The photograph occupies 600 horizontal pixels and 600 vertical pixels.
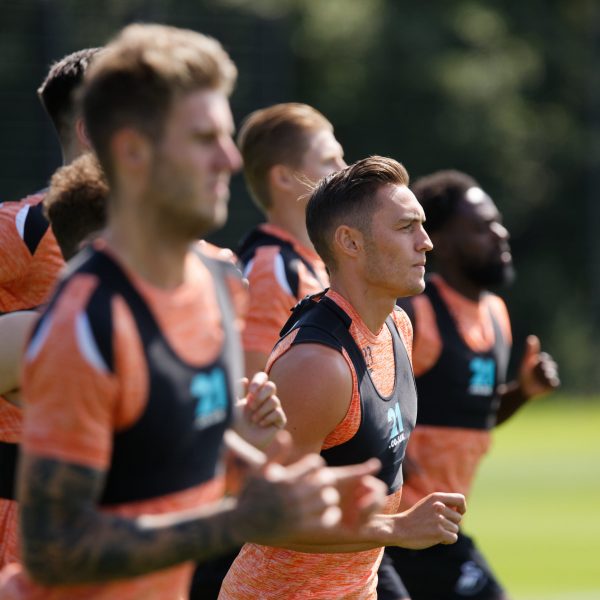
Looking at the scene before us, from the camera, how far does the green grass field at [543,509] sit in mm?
12242

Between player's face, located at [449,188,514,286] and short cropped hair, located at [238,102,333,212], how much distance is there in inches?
50.1

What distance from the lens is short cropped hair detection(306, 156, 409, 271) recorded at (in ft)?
17.7

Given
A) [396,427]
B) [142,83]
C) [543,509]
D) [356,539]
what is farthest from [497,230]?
[543,509]

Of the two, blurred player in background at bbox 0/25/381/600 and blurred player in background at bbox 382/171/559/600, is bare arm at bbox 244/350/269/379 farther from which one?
blurred player in background at bbox 0/25/381/600

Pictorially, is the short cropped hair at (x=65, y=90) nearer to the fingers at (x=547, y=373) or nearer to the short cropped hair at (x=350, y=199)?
the short cropped hair at (x=350, y=199)

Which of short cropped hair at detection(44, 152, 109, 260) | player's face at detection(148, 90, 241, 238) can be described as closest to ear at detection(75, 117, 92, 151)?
short cropped hair at detection(44, 152, 109, 260)

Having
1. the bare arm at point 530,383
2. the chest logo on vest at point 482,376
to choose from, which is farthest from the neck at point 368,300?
the bare arm at point 530,383

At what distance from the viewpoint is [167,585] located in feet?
11.9

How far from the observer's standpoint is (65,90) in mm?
5578

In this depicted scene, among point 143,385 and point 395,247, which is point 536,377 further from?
point 143,385

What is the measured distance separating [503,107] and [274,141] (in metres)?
28.1

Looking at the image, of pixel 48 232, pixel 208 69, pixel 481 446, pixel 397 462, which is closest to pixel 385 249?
pixel 397 462

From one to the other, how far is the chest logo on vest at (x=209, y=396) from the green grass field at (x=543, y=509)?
7.89 meters

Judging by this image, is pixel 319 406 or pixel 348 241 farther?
pixel 348 241
